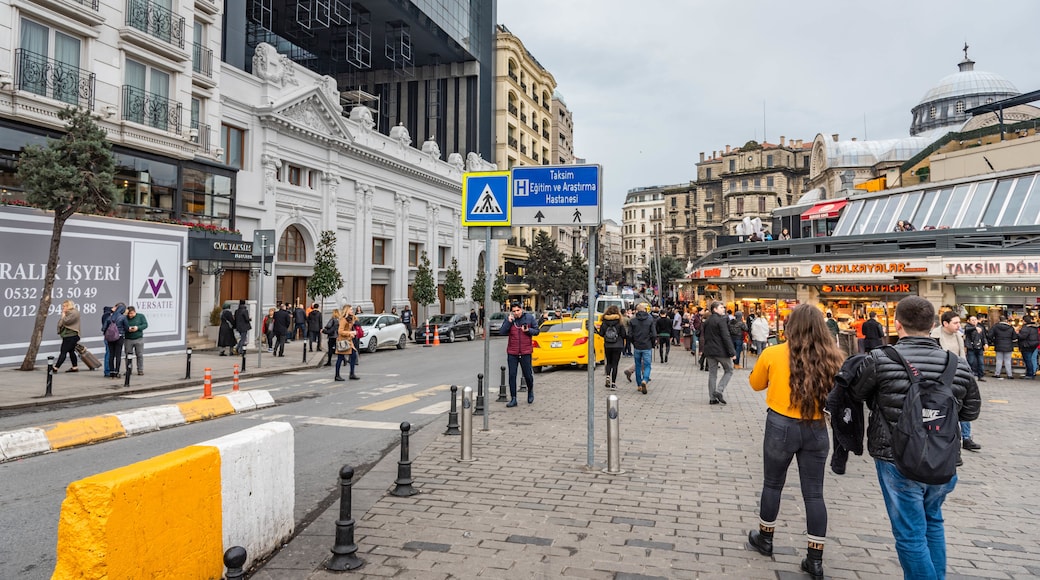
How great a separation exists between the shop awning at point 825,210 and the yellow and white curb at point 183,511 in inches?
1208

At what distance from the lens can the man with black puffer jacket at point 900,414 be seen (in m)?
3.44

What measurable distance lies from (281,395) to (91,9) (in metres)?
14.8

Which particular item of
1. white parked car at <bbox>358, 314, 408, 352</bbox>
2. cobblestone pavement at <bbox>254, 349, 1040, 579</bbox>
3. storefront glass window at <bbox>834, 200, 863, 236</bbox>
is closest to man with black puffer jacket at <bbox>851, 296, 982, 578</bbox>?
cobblestone pavement at <bbox>254, 349, 1040, 579</bbox>

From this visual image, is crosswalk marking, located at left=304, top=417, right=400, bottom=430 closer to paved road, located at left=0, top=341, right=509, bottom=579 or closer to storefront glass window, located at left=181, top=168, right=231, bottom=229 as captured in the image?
paved road, located at left=0, top=341, right=509, bottom=579

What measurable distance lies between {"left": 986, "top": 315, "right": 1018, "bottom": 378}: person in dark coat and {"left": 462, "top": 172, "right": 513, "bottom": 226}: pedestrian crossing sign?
14704 mm

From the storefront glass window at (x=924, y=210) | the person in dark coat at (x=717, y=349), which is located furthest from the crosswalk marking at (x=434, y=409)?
the storefront glass window at (x=924, y=210)

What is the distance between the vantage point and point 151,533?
3.30 metres

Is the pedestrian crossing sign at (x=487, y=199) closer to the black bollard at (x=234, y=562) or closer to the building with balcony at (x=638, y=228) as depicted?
the black bollard at (x=234, y=562)

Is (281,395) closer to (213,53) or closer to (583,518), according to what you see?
(583,518)

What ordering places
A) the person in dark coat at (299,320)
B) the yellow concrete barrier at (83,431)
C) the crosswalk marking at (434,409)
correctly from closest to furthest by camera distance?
the yellow concrete barrier at (83,431), the crosswalk marking at (434,409), the person in dark coat at (299,320)

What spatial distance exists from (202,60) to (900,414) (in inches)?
1050

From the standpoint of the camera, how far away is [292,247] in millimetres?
29938

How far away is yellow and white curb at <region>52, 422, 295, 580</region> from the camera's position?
9.86 ft

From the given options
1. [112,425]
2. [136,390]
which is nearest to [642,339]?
[112,425]
